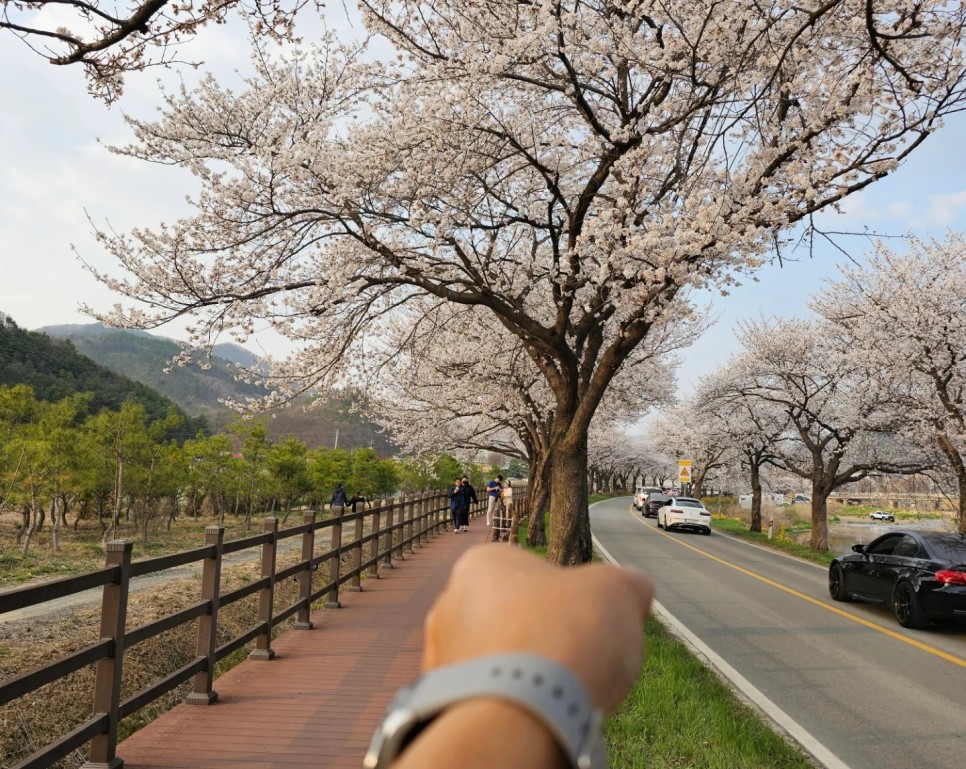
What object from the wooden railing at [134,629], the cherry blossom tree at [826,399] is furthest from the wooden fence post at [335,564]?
the cherry blossom tree at [826,399]

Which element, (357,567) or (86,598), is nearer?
(357,567)

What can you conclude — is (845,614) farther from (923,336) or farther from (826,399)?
(826,399)

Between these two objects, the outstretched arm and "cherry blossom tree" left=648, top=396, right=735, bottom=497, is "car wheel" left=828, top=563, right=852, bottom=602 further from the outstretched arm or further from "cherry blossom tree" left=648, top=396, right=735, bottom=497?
"cherry blossom tree" left=648, top=396, right=735, bottom=497

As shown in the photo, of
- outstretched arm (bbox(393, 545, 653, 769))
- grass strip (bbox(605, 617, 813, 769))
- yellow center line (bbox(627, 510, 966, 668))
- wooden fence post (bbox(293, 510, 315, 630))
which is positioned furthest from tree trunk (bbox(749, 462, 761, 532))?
outstretched arm (bbox(393, 545, 653, 769))

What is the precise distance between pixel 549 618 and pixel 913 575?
543 inches

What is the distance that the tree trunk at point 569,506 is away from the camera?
35.6ft

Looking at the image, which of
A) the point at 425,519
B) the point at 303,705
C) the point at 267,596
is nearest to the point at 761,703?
the point at 303,705

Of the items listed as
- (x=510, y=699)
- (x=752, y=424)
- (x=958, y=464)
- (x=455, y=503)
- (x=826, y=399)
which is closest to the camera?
(x=510, y=699)

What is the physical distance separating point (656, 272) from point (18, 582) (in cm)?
1728

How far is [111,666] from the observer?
15.6 ft

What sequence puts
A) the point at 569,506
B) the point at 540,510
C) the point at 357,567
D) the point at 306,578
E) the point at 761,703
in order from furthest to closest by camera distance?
the point at 540,510 → the point at 357,567 → the point at 569,506 → the point at 306,578 → the point at 761,703

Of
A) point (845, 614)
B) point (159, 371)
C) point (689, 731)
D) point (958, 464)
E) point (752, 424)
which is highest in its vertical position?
point (159, 371)

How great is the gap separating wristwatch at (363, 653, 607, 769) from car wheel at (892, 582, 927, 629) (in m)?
13.6

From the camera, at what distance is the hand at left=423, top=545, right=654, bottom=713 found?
24.3 inches
